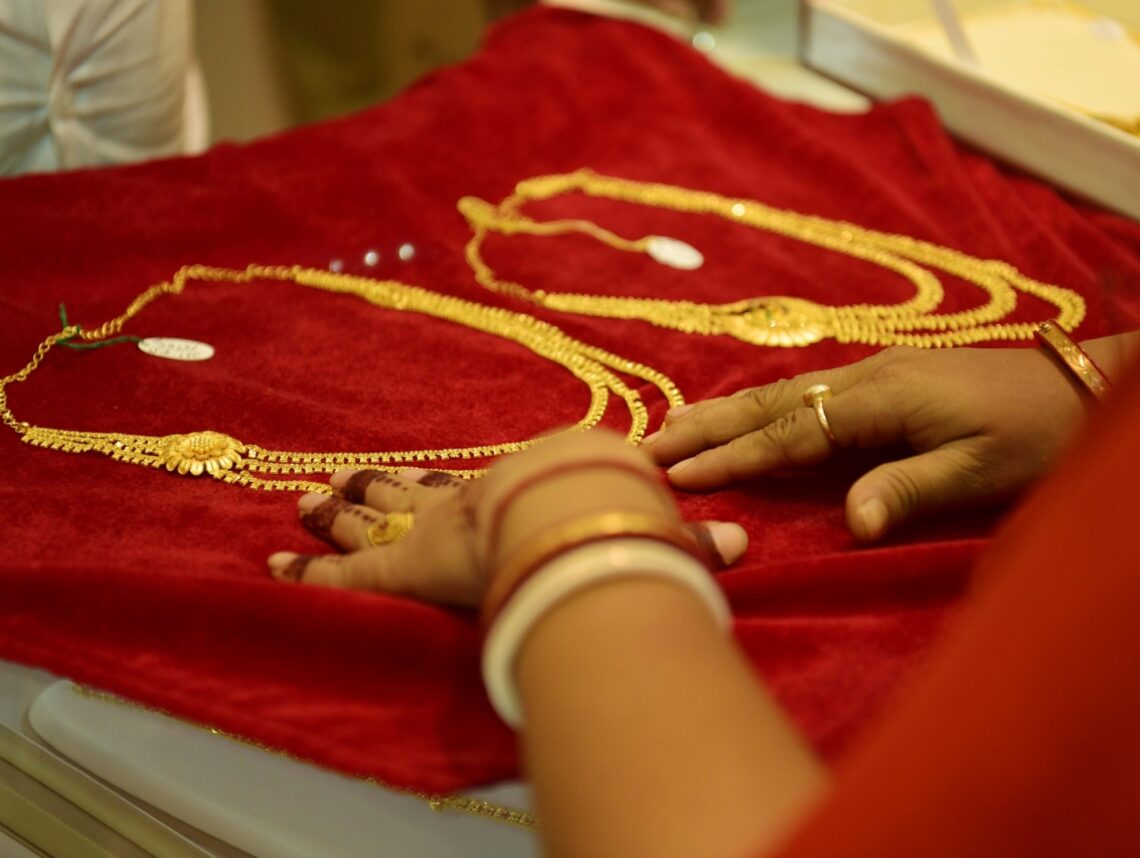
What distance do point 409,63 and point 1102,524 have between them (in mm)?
2597

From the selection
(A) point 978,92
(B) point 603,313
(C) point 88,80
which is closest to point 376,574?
(B) point 603,313

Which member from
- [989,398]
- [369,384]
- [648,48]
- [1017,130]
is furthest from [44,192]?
[1017,130]

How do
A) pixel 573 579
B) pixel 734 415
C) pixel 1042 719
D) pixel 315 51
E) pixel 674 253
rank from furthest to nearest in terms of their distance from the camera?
pixel 315 51 < pixel 674 253 < pixel 734 415 < pixel 573 579 < pixel 1042 719

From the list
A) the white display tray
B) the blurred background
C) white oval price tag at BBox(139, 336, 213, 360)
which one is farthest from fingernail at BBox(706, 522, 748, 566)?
the blurred background

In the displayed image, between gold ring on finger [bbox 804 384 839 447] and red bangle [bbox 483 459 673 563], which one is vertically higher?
red bangle [bbox 483 459 673 563]

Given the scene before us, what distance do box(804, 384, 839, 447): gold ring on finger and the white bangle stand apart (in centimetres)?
30

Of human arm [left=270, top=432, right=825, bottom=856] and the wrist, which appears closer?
human arm [left=270, top=432, right=825, bottom=856]

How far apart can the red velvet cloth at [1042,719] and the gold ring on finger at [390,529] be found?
40cm

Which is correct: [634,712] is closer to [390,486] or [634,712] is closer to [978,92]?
[390,486]

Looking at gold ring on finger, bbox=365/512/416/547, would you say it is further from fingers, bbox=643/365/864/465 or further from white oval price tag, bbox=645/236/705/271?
white oval price tag, bbox=645/236/705/271

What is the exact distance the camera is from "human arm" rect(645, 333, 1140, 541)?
0.79 metres

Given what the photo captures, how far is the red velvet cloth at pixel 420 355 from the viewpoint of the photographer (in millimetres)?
716

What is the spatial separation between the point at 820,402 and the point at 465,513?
0.33 metres

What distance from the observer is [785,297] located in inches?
48.1
